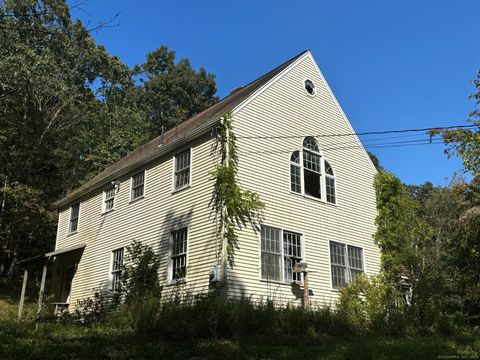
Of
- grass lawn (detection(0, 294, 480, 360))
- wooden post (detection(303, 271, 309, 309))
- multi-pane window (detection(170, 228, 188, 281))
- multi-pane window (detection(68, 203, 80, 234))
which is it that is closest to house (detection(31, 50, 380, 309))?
multi-pane window (detection(170, 228, 188, 281))

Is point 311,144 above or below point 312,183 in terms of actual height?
above

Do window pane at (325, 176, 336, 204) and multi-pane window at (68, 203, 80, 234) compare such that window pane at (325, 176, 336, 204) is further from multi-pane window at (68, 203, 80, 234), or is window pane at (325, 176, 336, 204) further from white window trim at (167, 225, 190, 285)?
multi-pane window at (68, 203, 80, 234)

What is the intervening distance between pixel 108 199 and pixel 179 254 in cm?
623

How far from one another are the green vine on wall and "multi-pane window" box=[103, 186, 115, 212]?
676cm

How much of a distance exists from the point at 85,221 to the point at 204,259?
9234 mm

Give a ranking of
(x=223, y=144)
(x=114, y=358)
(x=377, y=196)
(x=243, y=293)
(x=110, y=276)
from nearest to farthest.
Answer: (x=114, y=358), (x=243, y=293), (x=223, y=144), (x=110, y=276), (x=377, y=196)

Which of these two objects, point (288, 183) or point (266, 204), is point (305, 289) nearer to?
point (266, 204)

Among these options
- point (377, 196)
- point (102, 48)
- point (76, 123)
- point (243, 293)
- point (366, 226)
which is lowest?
point (243, 293)

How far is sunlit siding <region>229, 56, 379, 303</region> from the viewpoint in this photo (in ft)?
47.1

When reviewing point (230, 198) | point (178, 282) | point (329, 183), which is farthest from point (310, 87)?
point (178, 282)

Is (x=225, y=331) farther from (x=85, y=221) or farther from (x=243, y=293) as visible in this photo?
(x=85, y=221)

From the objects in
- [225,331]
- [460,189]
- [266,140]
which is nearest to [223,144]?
[266,140]

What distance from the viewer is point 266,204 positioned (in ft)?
49.2

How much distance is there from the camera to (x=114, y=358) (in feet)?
26.5
